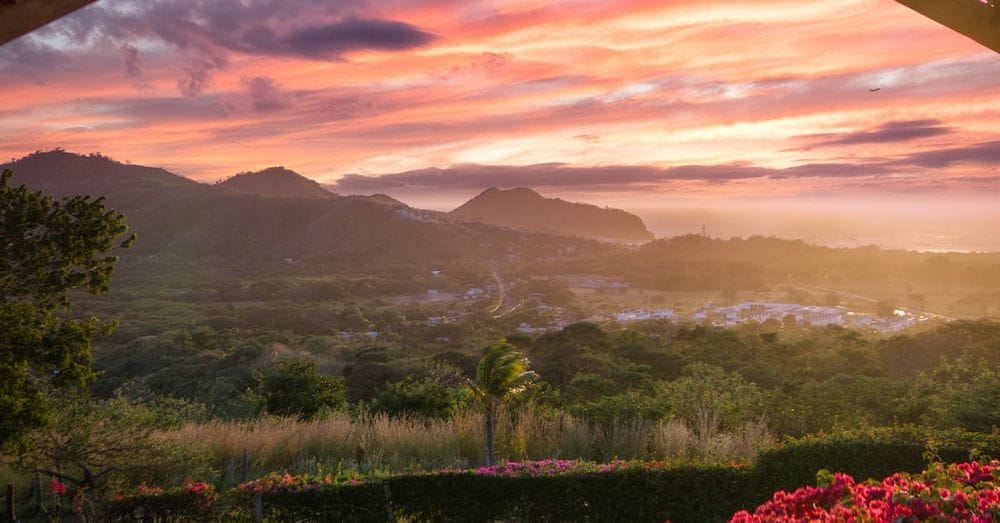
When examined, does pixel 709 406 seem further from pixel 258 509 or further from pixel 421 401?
pixel 258 509

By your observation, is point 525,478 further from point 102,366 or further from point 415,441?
point 102,366

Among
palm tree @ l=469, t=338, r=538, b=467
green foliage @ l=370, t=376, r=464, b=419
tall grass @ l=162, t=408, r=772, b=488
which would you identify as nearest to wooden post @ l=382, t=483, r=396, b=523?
→ tall grass @ l=162, t=408, r=772, b=488

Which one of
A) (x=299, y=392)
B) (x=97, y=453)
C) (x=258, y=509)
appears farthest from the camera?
(x=299, y=392)

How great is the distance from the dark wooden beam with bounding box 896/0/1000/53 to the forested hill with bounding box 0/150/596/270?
405ft

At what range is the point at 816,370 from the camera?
80.1ft

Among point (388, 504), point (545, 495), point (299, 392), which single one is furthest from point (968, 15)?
point (299, 392)

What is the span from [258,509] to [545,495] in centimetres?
353

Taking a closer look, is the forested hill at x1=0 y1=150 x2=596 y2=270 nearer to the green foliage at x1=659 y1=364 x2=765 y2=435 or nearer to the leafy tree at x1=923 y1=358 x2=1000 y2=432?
the green foliage at x1=659 y1=364 x2=765 y2=435

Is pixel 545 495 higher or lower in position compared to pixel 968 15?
lower

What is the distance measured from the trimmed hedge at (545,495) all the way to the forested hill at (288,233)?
11726cm

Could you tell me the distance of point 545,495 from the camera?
25.9 feet

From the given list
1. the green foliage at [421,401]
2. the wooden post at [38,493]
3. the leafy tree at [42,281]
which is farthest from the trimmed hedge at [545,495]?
the green foliage at [421,401]

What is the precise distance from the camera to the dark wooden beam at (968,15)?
6.68ft

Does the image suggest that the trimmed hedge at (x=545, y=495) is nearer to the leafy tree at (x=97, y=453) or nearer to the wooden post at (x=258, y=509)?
the wooden post at (x=258, y=509)
